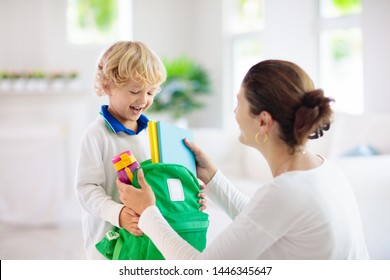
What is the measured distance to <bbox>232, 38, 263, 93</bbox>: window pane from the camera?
14.1 ft

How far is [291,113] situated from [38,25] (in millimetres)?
3927

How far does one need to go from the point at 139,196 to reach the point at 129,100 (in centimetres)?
25

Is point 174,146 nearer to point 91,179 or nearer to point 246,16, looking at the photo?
point 91,179

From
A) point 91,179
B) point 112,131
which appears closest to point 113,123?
point 112,131

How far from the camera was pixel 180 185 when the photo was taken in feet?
3.82

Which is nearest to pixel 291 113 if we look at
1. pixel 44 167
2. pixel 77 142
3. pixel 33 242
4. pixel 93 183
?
pixel 93 183

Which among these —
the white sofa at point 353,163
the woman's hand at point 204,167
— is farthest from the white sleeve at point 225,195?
the white sofa at point 353,163

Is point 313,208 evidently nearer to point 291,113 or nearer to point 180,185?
point 291,113

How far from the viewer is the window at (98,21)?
15.2 ft

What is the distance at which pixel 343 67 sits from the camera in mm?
3643

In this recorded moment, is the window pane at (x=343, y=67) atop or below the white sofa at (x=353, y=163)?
atop

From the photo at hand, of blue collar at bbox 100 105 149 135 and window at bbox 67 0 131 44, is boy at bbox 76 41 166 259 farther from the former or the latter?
window at bbox 67 0 131 44

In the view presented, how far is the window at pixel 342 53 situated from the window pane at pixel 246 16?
0.58 metres

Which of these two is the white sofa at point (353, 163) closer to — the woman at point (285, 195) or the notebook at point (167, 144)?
the notebook at point (167, 144)
